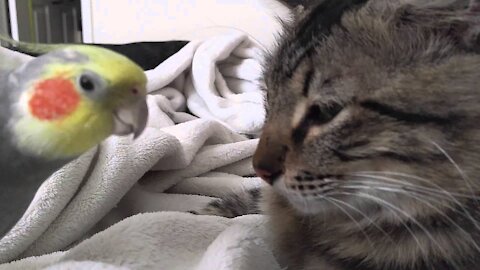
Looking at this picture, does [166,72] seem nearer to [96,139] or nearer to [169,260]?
[169,260]

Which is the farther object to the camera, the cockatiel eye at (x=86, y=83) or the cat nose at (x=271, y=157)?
the cat nose at (x=271, y=157)

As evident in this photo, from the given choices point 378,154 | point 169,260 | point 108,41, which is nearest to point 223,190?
point 169,260

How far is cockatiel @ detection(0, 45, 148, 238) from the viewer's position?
41cm

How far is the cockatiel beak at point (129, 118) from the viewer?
1.43 ft

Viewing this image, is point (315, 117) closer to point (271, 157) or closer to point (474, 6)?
point (271, 157)

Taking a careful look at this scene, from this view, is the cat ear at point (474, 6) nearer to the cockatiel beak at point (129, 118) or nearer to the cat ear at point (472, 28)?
the cat ear at point (472, 28)

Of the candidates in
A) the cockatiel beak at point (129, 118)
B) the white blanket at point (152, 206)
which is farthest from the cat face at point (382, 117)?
the cockatiel beak at point (129, 118)

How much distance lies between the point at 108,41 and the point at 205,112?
0.84 meters

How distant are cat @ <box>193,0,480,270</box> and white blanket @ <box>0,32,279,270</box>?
115 millimetres

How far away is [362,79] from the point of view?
0.66 metres

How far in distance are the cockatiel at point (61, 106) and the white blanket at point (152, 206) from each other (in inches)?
7.1

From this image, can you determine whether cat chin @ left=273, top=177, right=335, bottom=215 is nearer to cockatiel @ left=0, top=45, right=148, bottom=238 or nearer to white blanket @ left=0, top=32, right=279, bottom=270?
white blanket @ left=0, top=32, right=279, bottom=270

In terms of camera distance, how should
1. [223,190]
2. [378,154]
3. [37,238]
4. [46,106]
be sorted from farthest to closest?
[223,190]
[37,238]
[378,154]
[46,106]

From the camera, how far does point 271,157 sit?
688 millimetres
